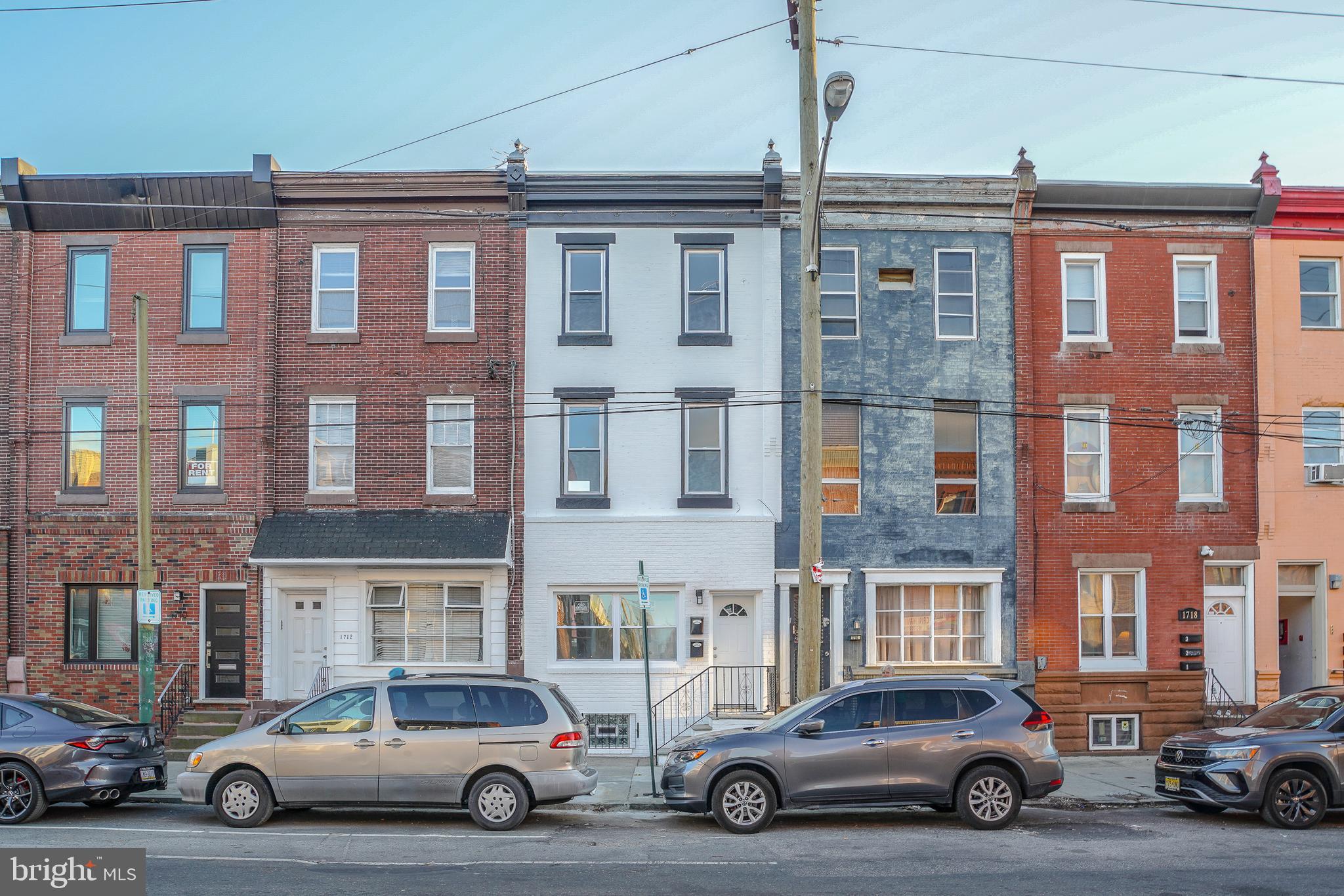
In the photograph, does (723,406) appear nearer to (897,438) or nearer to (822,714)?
(897,438)

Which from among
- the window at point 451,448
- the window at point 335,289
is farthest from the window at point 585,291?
the window at point 335,289

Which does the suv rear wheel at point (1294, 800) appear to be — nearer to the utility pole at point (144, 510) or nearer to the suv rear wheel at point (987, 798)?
the suv rear wheel at point (987, 798)

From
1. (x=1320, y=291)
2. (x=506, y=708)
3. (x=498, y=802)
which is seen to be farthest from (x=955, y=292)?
(x=498, y=802)

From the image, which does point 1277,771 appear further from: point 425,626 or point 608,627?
point 425,626

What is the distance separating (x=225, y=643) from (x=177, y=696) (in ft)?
3.68

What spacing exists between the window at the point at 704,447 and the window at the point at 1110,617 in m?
6.60

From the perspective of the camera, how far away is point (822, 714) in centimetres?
1305

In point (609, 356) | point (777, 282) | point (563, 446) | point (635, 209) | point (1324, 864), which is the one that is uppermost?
point (635, 209)

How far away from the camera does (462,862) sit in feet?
36.1

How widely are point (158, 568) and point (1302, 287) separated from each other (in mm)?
20673

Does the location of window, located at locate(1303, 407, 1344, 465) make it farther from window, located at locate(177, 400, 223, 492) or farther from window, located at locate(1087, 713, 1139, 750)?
window, located at locate(177, 400, 223, 492)

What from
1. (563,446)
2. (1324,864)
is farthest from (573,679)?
(1324,864)

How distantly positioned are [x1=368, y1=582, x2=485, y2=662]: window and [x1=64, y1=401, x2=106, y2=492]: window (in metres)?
5.35

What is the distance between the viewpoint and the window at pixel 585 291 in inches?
799
